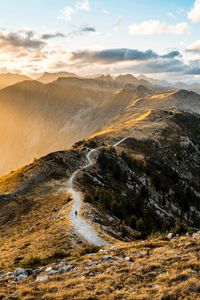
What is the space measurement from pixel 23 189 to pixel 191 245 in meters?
44.4

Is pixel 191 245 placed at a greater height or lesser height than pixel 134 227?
greater

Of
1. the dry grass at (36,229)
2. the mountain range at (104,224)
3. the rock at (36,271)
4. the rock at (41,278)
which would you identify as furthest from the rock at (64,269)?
the dry grass at (36,229)

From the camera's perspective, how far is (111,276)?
22.5 meters

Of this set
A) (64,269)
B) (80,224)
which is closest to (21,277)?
(64,269)

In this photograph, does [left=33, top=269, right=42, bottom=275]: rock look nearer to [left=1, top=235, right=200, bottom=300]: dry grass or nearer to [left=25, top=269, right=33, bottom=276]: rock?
[left=25, top=269, right=33, bottom=276]: rock

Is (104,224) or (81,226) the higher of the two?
(81,226)

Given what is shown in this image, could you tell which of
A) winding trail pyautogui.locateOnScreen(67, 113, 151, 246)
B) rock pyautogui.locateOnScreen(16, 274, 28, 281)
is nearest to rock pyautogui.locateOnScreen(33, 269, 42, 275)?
rock pyautogui.locateOnScreen(16, 274, 28, 281)

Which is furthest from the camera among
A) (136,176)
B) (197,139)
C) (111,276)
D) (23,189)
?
(197,139)

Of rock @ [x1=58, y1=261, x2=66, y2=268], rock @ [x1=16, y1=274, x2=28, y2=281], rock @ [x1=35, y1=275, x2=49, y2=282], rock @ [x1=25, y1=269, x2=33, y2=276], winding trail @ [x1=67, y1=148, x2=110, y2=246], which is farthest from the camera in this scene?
winding trail @ [x1=67, y1=148, x2=110, y2=246]

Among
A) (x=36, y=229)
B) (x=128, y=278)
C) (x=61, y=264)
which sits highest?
(x=128, y=278)

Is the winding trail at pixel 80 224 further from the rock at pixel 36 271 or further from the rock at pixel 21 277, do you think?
the rock at pixel 21 277

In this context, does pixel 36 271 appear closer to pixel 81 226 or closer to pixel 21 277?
pixel 21 277

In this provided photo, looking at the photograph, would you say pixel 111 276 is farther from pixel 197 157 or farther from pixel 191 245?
pixel 197 157

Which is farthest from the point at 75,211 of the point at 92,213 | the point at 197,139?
the point at 197,139
